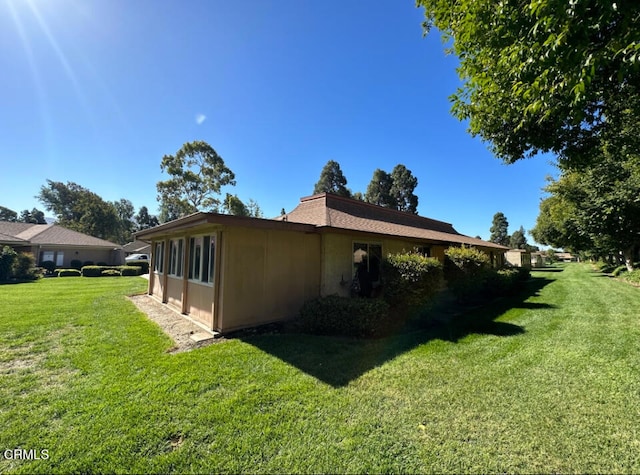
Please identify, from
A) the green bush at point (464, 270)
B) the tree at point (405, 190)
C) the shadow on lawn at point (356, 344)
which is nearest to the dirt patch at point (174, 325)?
the shadow on lawn at point (356, 344)

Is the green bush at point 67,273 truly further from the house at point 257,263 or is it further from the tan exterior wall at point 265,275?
the tan exterior wall at point 265,275

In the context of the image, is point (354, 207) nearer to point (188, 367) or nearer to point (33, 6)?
point (188, 367)

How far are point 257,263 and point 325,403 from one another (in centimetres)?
425

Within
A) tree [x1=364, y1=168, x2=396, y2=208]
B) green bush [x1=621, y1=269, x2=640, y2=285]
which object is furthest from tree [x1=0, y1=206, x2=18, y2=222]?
green bush [x1=621, y1=269, x2=640, y2=285]

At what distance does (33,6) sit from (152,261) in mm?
9611

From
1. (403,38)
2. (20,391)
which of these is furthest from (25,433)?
(403,38)

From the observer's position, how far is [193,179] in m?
30.9

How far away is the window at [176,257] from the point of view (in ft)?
31.2

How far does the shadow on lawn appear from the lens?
15.1 ft

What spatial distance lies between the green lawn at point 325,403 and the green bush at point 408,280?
1363 mm

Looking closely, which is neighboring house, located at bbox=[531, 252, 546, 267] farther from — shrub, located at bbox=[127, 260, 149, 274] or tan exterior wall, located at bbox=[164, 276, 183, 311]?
shrub, located at bbox=[127, 260, 149, 274]

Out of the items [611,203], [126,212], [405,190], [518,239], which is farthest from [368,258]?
[518,239]

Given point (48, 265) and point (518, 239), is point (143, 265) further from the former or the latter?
point (518, 239)

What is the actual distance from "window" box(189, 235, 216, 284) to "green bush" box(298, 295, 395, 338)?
9.31 ft
